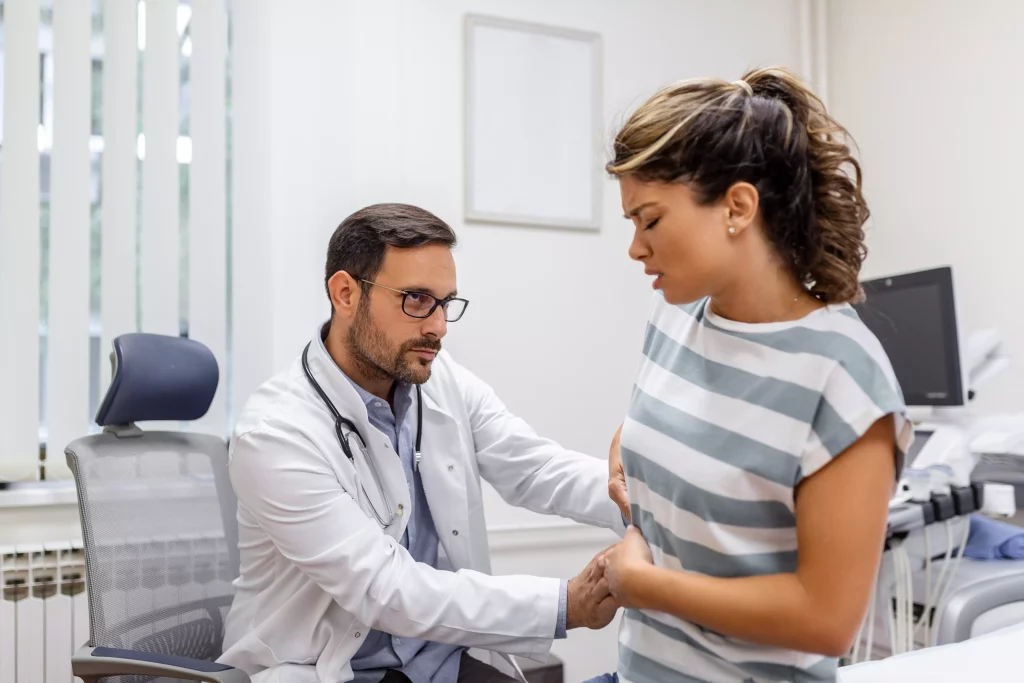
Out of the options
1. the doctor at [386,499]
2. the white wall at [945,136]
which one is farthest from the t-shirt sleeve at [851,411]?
the white wall at [945,136]

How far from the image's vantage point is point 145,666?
4.40 feet

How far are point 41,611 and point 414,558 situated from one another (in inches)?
45.3

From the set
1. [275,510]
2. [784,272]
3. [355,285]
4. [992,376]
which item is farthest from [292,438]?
[992,376]

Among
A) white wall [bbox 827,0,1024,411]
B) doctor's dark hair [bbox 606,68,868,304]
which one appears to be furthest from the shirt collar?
white wall [bbox 827,0,1024,411]

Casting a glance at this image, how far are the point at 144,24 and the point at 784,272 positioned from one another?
82.5 inches

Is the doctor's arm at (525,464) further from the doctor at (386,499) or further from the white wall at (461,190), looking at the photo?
the white wall at (461,190)

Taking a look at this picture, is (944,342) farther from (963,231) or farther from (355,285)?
(355,285)

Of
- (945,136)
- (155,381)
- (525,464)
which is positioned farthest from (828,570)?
(945,136)

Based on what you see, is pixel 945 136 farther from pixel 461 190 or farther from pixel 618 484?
pixel 618 484

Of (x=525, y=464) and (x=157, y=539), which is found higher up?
(x=525, y=464)

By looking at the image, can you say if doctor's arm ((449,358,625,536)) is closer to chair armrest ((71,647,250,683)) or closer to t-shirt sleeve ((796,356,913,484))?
chair armrest ((71,647,250,683))

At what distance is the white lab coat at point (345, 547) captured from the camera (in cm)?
140

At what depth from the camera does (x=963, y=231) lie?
104 inches

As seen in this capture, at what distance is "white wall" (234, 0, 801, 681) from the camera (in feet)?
8.05
